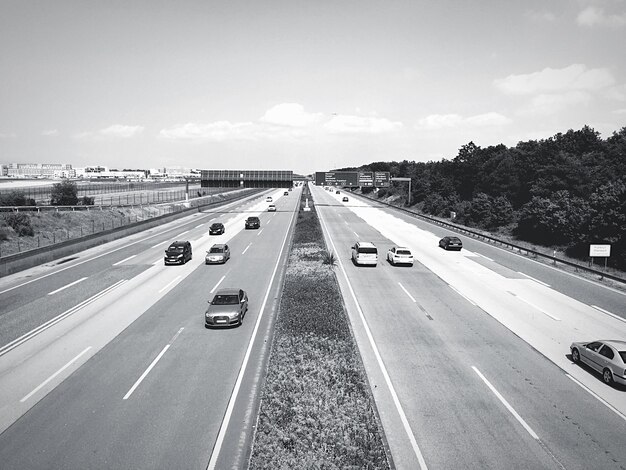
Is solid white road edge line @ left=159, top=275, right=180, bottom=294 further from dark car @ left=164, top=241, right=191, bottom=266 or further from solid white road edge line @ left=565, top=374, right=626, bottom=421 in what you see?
solid white road edge line @ left=565, top=374, right=626, bottom=421

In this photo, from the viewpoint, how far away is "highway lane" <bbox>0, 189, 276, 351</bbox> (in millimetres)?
20797

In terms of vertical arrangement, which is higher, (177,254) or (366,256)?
(366,256)

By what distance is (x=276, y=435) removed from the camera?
1091 centimetres

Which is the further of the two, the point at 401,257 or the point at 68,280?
the point at 401,257

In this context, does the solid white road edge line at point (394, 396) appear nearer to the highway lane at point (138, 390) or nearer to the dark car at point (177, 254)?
the highway lane at point (138, 390)

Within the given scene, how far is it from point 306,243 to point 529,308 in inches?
940

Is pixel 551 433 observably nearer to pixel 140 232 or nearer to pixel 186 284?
pixel 186 284

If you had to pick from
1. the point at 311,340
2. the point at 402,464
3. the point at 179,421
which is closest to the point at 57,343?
the point at 179,421

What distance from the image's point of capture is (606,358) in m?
14.5

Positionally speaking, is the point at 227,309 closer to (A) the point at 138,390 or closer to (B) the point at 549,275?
(A) the point at 138,390

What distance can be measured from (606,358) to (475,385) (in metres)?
4.85

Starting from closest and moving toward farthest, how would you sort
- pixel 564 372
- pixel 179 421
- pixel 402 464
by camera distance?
pixel 402 464 → pixel 179 421 → pixel 564 372

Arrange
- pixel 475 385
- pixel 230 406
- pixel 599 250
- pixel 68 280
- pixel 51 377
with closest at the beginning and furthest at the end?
pixel 230 406
pixel 475 385
pixel 51 377
pixel 68 280
pixel 599 250

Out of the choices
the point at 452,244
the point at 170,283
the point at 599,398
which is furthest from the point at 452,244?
the point at 599,398
